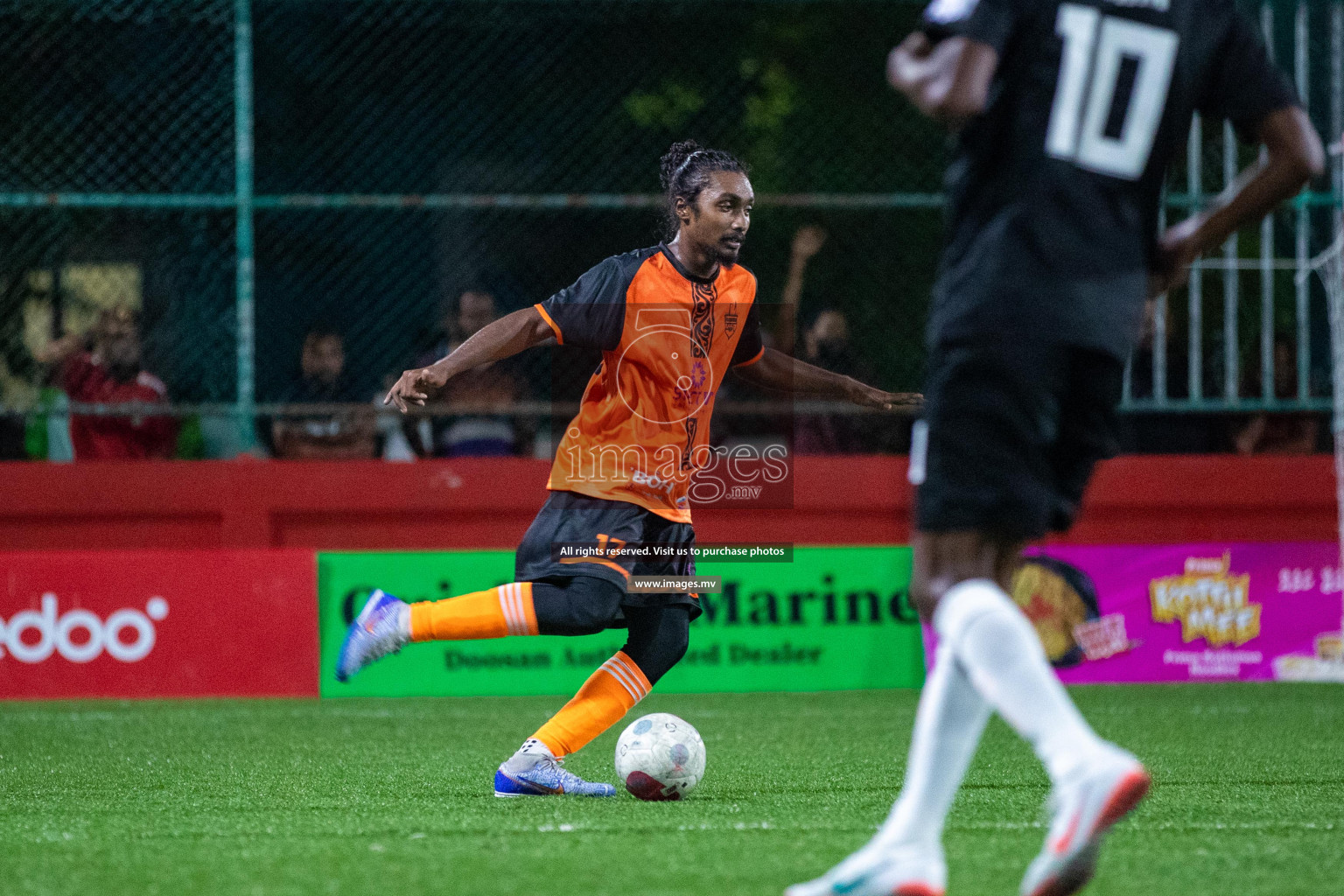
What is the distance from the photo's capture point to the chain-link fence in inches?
393

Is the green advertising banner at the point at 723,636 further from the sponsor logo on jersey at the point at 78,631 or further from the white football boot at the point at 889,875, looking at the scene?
the white football boot at the point at 889,875

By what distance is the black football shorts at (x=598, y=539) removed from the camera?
16.4ft

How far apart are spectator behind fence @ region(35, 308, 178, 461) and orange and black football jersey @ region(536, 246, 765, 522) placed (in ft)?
17.8

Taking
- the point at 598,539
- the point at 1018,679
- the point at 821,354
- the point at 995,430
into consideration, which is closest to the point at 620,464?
the point at 598,539

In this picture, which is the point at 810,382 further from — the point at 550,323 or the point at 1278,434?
the point at 1278,434

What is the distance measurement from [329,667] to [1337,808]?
5899mm

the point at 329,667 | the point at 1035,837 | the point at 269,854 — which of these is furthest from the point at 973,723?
the point at 329,667

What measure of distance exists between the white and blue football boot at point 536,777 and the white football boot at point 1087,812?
2311 millimetres

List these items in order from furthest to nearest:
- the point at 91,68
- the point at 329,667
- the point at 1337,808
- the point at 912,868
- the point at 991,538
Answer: the point at 91,68 → the point at 329,667 → the point at 1337,808 → the point at 991,538 → the point at 912,868

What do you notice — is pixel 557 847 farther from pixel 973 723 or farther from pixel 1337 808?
pixel 1337 808

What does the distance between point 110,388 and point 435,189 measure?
282cm

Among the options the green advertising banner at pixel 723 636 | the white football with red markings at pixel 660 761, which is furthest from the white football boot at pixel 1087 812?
the green advertising banner at pixel 723 636

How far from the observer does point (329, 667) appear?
30.6 feet

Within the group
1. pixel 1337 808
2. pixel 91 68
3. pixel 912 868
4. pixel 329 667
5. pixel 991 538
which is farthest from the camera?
pixel 91 68
